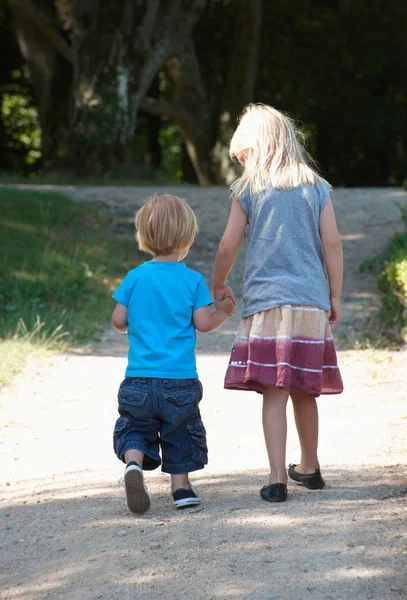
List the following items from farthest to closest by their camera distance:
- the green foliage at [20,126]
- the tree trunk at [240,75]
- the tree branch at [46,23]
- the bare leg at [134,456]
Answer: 1. the green foliage at [20,126]
2. the tree trunk at [240,75]
3. the tree branch at [46,23]
4. the bare leg at [134,456]

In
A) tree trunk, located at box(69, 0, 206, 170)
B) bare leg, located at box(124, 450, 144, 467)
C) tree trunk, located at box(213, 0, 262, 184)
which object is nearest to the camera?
bare leg, located at box(124, 450, 144, 467)

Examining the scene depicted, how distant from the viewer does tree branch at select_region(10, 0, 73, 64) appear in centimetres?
2025

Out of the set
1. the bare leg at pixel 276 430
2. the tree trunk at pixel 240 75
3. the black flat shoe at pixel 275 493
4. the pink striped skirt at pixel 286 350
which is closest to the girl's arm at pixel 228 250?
the pink striped skirt at pixel 286 350

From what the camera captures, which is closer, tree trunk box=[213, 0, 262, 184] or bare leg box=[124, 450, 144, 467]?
bare leg box=[124, 450, 144, 467]

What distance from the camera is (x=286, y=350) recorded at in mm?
3988

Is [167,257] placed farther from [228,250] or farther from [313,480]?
[313,480]

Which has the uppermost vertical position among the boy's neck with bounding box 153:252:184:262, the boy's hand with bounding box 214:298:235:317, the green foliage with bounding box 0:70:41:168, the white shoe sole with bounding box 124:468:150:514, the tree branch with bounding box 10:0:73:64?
the tree branch with bounding box 10:0:73:64

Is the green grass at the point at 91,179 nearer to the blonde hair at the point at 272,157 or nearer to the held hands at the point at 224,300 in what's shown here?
the blonde hair at the point at 272,157

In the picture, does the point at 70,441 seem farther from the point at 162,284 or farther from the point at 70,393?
the point at 162,284

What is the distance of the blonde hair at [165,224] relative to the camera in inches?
156

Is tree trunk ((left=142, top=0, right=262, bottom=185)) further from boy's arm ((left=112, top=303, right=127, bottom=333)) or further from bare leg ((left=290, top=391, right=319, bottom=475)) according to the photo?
boy's arm ((left=112, top=303, right=127, bottom=333))

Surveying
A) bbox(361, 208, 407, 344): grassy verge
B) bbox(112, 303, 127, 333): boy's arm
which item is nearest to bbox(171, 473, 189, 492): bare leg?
bbox(112, 303, 127, 333): boy's arm

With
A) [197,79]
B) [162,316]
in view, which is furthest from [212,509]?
[197,79]

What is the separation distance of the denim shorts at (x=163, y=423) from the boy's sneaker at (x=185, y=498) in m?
0.08
